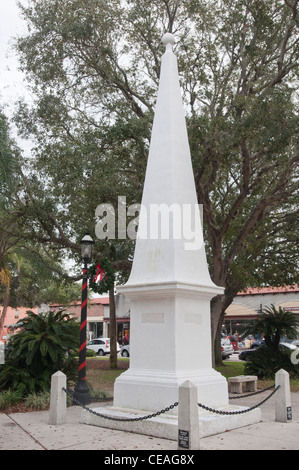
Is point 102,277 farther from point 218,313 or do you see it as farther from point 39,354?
point 218,313

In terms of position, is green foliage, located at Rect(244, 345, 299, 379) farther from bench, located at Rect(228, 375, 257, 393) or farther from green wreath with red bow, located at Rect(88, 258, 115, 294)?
green wreath with red bow, located at Rect(88, 258, 115, 294)

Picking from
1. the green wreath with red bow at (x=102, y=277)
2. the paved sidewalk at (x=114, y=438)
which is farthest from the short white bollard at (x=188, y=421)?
the green wreath with red bow at (x=102, y=277)

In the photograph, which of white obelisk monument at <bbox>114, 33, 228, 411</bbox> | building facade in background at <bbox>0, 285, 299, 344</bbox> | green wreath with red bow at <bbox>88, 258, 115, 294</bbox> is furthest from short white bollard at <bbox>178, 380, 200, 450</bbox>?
building facade in background at <bbox>0, 285, 299, 344</bbox>

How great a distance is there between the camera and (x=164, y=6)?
16547mm

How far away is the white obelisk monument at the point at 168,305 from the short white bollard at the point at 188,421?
2.36ft

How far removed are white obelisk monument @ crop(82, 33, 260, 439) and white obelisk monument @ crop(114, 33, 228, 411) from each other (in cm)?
2

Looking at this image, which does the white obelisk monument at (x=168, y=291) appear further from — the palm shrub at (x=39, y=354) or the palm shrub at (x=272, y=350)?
the palm shrub at (x=272, y=350)

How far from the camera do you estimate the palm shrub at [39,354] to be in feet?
39.1

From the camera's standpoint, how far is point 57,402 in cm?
880

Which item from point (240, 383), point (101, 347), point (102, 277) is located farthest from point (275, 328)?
point (101, 347)

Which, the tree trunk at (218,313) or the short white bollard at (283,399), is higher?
the tree trunk at (218,313)

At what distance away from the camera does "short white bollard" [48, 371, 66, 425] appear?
28.9ft

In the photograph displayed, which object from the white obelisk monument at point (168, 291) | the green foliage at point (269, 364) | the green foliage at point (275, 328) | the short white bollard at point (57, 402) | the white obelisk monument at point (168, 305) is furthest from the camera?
the green foliage at point (275, 328)

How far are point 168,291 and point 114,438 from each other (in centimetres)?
265
